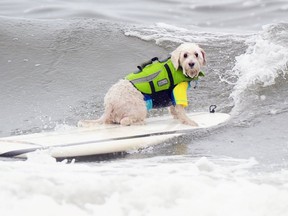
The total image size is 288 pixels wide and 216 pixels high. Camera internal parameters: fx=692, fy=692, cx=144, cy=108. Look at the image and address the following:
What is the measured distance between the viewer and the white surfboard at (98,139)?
7145 millimetres

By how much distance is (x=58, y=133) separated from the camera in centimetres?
776

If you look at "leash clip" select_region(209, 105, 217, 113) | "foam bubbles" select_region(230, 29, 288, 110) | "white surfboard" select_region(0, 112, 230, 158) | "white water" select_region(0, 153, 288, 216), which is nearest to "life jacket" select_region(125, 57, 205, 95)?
"white surfboard" select_region(0, 112, 230, 158)

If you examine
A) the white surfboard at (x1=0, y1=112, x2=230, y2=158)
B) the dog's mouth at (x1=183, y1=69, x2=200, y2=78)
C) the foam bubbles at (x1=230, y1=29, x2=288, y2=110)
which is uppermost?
the dog's mouth at (x1=183, y1=69, x2=200, y2=78)

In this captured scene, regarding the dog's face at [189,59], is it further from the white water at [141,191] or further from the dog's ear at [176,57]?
the white water at [141,191]

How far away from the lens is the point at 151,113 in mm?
9102

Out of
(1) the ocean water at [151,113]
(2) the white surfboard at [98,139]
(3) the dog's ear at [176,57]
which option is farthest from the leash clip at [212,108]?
(3) the dog's ear at [176,57]

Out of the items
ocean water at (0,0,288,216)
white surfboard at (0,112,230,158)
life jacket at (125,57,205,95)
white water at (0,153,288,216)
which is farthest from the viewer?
life jacket at (125,57,205,95)

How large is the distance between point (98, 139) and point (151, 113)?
5.77 feet

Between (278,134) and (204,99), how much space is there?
206 centimetres

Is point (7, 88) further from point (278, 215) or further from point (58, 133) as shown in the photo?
point (278, 215)

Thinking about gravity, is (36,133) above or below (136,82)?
below

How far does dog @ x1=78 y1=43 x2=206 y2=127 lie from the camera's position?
7.98 metres

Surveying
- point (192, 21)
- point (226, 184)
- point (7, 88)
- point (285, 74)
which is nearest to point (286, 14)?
point (192, 21)

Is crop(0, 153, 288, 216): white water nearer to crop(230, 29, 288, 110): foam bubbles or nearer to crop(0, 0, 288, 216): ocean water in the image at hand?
crop(0, 0, 288, 216): ocean water
